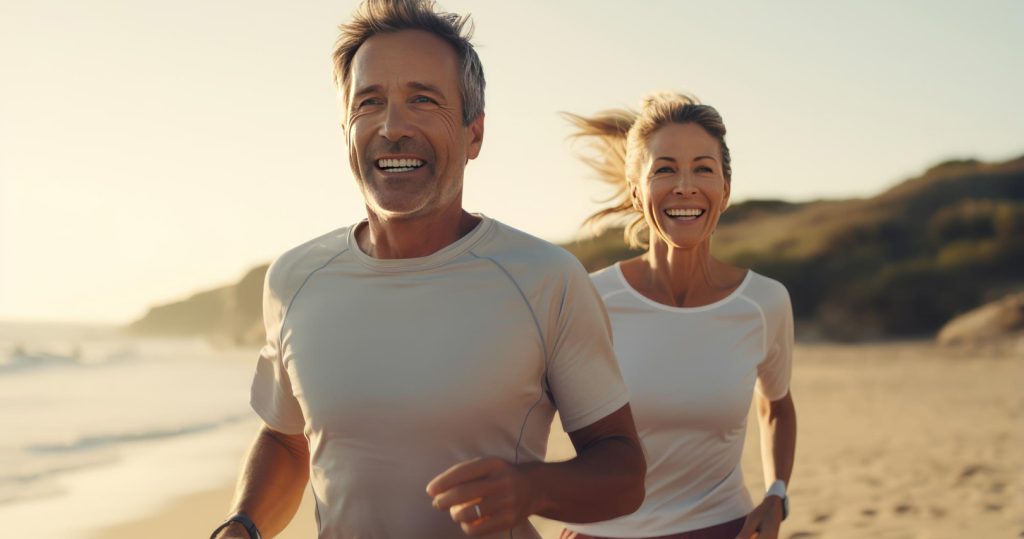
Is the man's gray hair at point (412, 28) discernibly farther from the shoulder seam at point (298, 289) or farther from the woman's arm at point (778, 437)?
the woman's arm at point (778, 437)

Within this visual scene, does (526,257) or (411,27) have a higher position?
(411,27)

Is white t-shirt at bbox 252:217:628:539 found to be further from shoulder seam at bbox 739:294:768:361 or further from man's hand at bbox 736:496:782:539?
shoulder seam at bbox 739:294:768:361

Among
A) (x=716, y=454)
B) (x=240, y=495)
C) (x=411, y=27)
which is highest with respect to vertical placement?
(x=411, y=27)

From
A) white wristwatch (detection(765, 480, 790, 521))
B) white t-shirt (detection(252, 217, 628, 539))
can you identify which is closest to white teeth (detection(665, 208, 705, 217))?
white wristwatch (detection(765, 480, 790, 521))

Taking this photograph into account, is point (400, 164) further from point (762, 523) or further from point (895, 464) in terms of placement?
point (895, 464)

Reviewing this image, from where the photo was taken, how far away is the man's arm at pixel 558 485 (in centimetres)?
140

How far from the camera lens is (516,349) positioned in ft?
5.50

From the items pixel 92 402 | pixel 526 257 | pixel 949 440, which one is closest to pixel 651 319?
pixel 526 257

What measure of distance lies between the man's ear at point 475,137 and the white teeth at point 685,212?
48.9 inches

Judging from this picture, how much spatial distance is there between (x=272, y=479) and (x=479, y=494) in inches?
30.9

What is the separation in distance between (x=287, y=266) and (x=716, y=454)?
61.8 inches

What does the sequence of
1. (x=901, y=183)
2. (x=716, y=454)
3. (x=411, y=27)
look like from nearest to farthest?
(x=411, y=27) < (x=716, y=454) < (x=901, y=183)

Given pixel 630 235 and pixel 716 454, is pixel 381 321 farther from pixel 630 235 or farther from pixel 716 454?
pixel 630 235

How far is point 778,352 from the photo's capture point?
317 cm
